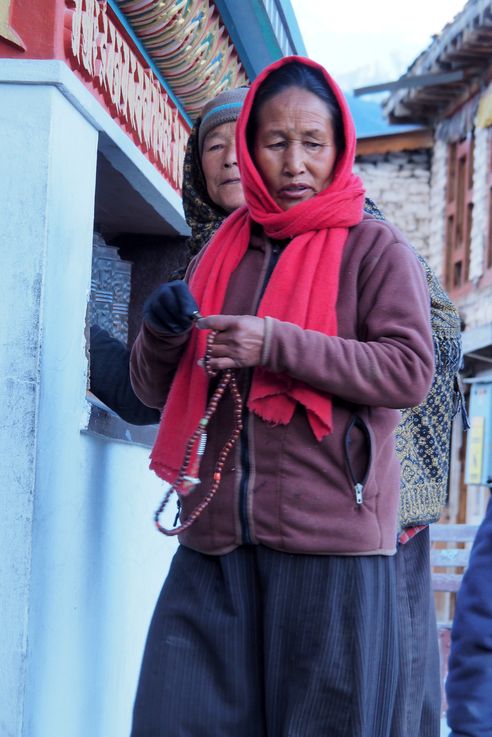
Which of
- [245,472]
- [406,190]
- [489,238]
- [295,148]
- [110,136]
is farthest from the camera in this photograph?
[406,190]

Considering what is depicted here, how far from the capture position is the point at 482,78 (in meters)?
13.6

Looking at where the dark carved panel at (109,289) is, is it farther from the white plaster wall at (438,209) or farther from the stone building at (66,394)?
A: the white plaster wall at (438,209)

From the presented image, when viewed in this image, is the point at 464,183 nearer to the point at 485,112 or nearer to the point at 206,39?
the point at 485,112

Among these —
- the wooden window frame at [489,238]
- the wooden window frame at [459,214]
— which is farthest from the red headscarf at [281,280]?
the wooden window frame at [459,214]

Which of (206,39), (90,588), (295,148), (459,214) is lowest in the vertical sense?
(90,588)

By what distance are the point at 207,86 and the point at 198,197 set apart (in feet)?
4.22

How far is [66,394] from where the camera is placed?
282cm

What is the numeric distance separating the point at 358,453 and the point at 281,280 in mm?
357

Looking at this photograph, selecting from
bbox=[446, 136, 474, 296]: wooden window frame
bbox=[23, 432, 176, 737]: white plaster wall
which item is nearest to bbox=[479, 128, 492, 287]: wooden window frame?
bbox=[446, 136, 474, 296]: wooden window frame

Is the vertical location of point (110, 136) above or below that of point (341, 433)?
above

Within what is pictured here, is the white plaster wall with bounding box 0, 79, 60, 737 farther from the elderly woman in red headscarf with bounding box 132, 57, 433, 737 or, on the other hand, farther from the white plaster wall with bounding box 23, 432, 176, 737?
the elderly woman in red headscarf with bounding box 132, 57, 433, 737

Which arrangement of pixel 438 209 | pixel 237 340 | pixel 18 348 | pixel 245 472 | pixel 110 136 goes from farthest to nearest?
pixel 438 209
pixel 110 136
pixel 18 348
pixel 245 472
pixel 237 340

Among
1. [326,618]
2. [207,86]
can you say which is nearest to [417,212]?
[207,86]

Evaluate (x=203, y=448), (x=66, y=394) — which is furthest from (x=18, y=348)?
(x=203, y=448)
